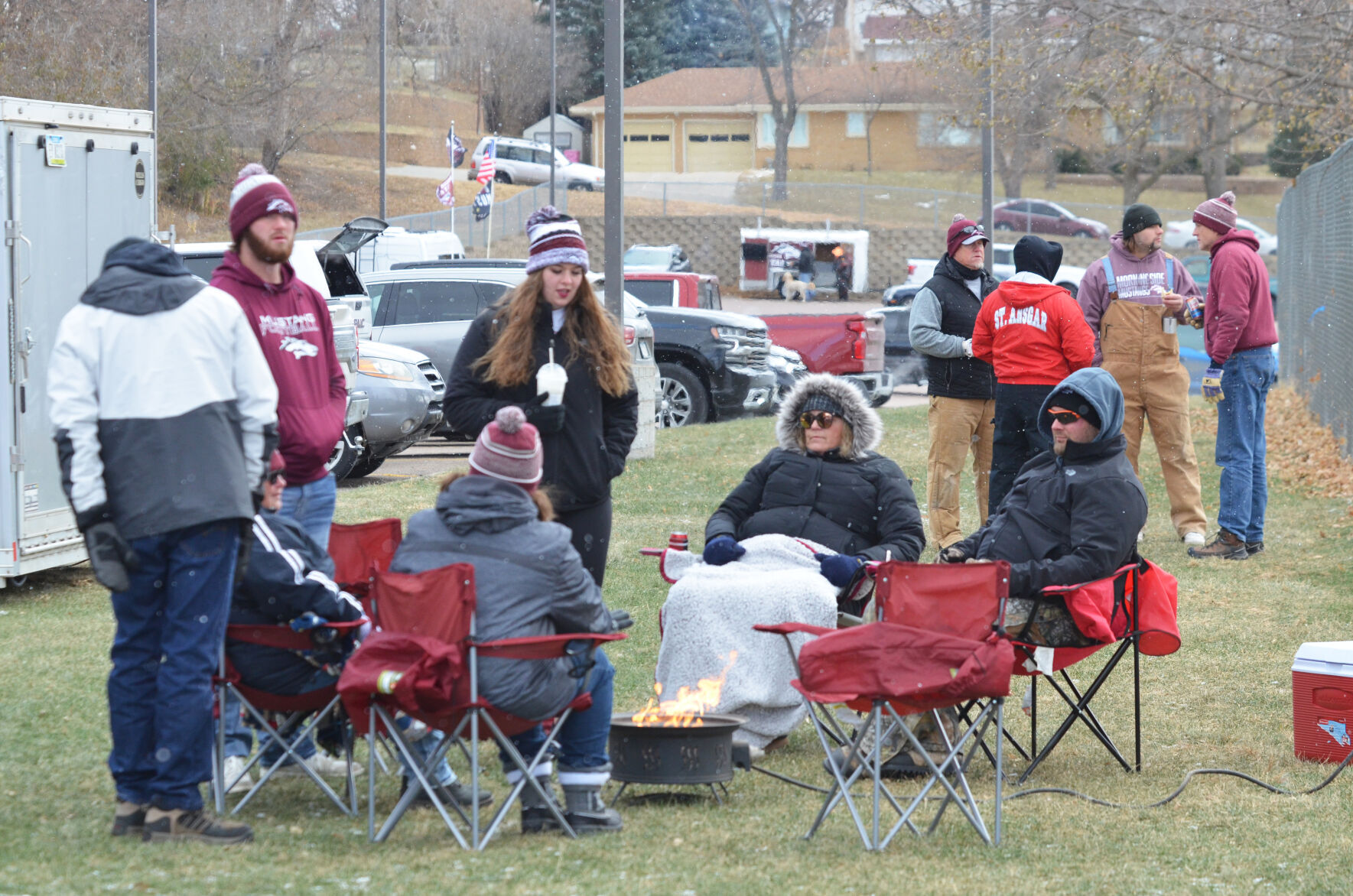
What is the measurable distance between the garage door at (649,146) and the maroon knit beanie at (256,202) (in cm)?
6137

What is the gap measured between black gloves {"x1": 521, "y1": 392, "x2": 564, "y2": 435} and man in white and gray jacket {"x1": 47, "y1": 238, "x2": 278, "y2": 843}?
106 cm

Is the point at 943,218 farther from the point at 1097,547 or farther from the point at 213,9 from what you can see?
the point at 1097,547

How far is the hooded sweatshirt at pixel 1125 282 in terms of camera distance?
29.8 ft

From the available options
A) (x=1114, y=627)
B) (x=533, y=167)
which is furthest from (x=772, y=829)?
(x=533, y=167)

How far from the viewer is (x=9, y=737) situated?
534cm

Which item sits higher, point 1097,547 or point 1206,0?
point 1206,0

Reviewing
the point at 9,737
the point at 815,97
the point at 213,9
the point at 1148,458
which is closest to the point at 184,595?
the point at 9,737

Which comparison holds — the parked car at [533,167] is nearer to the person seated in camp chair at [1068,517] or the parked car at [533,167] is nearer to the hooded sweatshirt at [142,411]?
the person seated in camp chair at [1068,517]

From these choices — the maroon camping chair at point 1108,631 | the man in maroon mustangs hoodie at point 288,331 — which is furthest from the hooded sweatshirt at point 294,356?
the maroon camping chair at point 1108,631

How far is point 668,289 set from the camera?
20531 mm

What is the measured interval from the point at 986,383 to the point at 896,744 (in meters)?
3.81

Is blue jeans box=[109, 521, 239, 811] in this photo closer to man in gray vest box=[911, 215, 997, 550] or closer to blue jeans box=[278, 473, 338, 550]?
blue jeans box=[278, 473, 338, 550]

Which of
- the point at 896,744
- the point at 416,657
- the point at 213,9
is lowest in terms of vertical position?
the point at 896,744

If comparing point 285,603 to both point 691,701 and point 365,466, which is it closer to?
point 691,701
